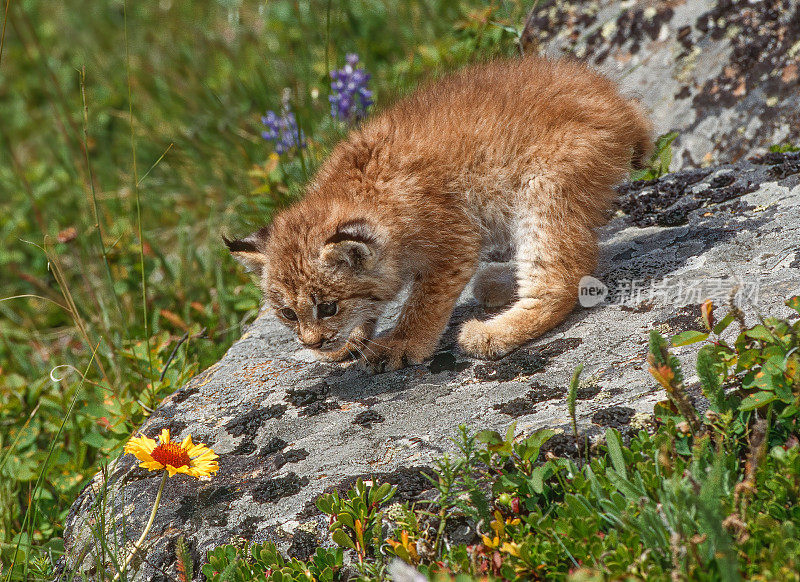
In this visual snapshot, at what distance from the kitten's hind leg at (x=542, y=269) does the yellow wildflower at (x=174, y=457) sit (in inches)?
49.5

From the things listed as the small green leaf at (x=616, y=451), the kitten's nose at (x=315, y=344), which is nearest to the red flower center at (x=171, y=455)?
the kitten's nose at (x=315, y=344)

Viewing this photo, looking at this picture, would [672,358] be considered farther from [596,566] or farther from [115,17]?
[115,17]

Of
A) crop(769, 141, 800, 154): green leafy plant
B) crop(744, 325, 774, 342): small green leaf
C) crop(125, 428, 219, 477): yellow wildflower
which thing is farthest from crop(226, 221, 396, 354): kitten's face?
crop(769, 141, 800, 154): green leafy plant

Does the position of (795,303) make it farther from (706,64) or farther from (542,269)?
(706,64)

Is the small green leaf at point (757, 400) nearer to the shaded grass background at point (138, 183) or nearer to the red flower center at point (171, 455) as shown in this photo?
the red flower center at point (171, 455)

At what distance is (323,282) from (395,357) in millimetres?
486

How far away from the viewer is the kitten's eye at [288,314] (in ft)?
11.9

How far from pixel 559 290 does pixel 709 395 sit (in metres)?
1.25

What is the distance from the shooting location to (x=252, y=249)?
12.4 feet

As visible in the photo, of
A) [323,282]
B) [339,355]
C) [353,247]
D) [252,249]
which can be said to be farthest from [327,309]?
[252,249]

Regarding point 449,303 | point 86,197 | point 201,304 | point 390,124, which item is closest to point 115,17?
point 86,197

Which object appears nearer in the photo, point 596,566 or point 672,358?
point 596,566

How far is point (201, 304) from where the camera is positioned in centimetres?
506

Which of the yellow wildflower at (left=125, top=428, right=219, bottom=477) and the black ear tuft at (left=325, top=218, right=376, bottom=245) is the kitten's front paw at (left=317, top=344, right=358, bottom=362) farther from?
the yellow wildflower at (left=125, top=428, right=219, bottom=477)
